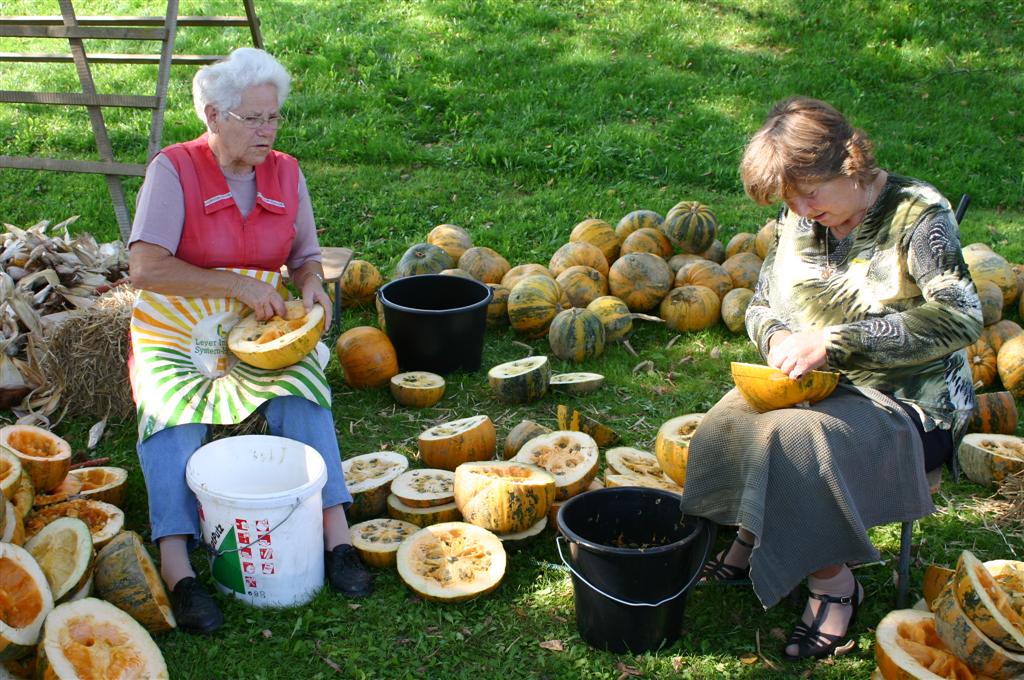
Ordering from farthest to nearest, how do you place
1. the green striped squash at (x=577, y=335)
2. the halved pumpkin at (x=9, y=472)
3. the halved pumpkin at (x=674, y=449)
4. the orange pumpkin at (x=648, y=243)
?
1. the orange pumpkin at (x=648, y=243)
2. the green striped squash at (x=577, y=335)
3. the halved pumpkin at (x=674, y=449)
4. the halved pumpkin at (x=9, y=472)

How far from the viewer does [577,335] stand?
5766mm

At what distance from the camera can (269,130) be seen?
3.88 meters

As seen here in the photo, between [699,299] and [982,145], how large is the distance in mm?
4841

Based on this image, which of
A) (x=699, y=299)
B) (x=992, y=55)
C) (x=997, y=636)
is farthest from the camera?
(x=992, y=55)

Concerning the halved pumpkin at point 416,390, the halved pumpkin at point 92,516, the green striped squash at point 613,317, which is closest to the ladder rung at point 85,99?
the halved pumpkin at point 416,390

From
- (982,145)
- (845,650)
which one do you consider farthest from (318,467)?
(982,145)

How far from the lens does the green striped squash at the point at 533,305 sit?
5.98 m

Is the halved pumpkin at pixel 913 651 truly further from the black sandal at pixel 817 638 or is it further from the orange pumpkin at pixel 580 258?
the orange pumpkin at pixel 580 258

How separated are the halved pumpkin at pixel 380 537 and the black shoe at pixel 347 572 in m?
0.05

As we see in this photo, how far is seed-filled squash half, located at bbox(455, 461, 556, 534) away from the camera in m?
3.79

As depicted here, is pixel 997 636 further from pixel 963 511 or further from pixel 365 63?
pixel 365 63

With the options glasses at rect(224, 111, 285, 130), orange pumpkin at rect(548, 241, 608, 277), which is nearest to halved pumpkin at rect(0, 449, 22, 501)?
glasses at rect(224, 111, 285, 130)

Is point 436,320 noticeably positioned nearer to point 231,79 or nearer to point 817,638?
point 231,79

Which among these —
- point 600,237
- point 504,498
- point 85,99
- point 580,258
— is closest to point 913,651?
point 504,498
